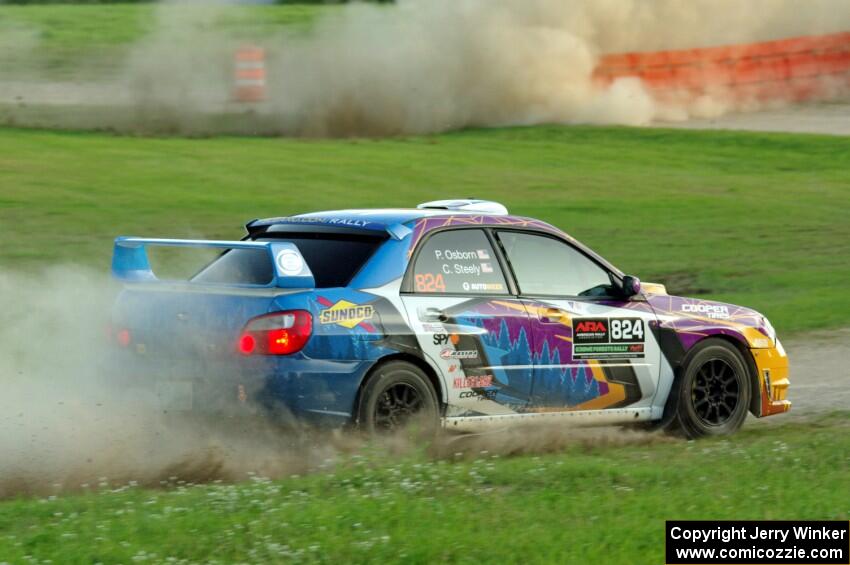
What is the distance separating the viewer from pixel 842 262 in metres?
17.2

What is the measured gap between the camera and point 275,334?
775 centimetres

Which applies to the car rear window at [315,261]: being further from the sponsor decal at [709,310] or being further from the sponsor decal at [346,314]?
the sponsor decal at [709,310]

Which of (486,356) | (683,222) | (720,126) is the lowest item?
(486,356)

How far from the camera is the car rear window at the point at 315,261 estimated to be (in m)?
8.23

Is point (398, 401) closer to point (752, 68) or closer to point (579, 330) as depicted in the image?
point (579, 330)

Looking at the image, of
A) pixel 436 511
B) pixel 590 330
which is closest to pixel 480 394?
pixel 590 330

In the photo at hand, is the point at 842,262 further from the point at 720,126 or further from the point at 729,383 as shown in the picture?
the point at 720,126

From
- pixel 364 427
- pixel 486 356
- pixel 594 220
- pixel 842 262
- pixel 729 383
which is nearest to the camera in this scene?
pixel 364 427

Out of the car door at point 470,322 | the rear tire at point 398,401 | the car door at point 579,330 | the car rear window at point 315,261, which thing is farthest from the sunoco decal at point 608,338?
the car rear window at point 315,261

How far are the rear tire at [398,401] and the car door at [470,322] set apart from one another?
0.14 metres

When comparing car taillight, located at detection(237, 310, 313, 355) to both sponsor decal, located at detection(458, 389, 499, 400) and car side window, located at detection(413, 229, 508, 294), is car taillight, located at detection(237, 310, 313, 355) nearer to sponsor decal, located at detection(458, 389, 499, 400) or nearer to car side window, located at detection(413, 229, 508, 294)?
car side window, located at detection(413, 229, 508, 294)

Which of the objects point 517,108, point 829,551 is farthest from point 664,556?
point 517,108

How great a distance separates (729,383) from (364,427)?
9.55 feet

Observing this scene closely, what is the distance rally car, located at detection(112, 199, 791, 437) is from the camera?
7.82m
